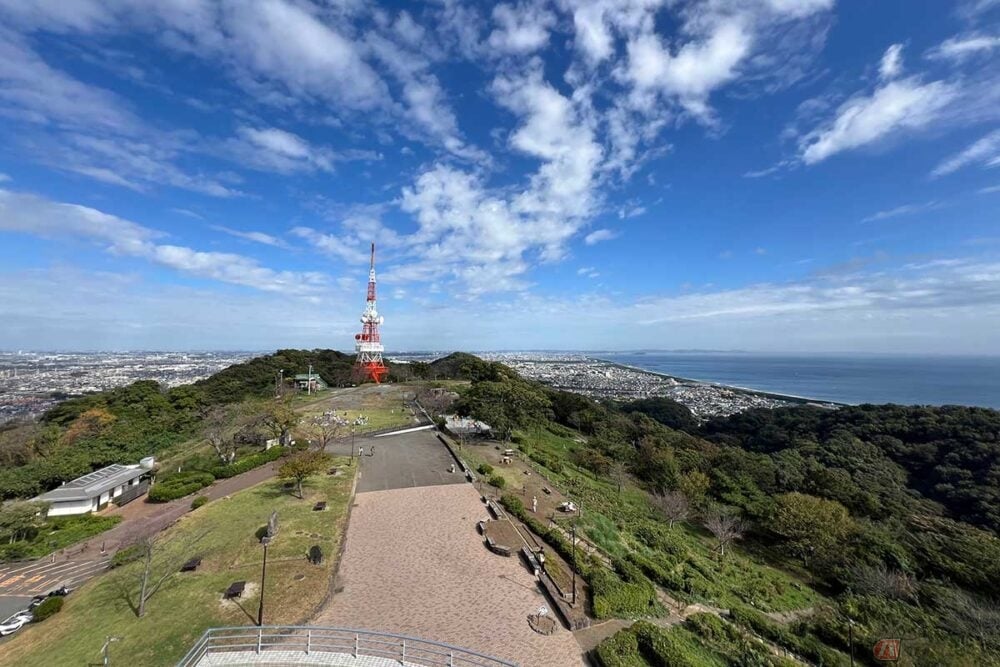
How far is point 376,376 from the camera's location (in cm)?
5978

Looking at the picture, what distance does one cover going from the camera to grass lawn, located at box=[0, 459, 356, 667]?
10688 millimetres

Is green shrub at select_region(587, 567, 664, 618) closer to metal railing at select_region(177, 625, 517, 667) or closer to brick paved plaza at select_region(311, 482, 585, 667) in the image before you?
brick paved plaza at select_region(311, 482, 585, 667)

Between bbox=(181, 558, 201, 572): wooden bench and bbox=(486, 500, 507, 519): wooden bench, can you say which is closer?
bbox=(181, 558, 201, 572): wooden bench

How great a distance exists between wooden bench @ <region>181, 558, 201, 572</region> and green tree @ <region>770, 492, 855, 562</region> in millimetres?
27024

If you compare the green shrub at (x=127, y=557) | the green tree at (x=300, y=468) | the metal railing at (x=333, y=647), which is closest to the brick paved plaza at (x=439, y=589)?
the metal railing at (x=333, y=647)

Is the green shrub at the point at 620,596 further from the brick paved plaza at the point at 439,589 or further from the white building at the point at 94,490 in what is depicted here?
the white building at the point at 94,490

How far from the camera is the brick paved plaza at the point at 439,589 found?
408 inches

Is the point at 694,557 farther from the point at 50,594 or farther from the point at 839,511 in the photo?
the point at 50,594

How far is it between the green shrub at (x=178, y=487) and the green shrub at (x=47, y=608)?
9.83 m

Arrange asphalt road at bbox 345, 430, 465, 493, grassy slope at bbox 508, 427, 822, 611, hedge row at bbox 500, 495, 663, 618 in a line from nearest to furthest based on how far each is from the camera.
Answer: hedge row at bbox 500, 495, 663, 618 → grassy slope at bbox 508, 427, 822, 611 → asphalt road at bbox 345, 430, 465, 493

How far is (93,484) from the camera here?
79.2ft

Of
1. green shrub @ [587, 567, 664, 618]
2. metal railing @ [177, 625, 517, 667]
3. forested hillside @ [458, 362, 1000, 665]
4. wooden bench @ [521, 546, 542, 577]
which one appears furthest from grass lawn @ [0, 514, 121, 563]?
green shrub @ [587, 567, 664, 618]

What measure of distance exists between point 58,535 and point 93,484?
488 cm

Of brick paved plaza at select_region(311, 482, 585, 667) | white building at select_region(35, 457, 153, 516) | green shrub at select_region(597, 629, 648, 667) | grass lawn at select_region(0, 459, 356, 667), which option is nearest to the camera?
green shrub at select_region(597, 629, 648, 667)
